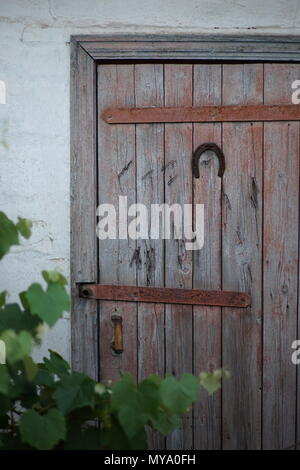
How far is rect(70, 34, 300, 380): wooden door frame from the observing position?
7.17ft

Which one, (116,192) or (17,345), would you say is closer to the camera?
(17,345)

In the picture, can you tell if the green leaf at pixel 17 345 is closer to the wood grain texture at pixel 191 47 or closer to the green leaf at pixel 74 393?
the green leaf at pixel 74 393

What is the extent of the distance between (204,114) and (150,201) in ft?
1.33

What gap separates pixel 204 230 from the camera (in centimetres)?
226

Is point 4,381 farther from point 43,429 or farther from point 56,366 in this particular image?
point 56,366

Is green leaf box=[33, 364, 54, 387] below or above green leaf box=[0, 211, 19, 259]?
below

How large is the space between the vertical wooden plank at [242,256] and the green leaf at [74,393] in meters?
0.87

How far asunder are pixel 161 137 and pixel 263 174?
0.43 meters

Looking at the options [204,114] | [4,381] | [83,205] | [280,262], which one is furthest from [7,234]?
[280,262]

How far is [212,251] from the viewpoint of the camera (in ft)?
7.42

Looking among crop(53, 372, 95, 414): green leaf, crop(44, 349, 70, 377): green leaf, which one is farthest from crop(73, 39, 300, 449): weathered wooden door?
crop(53, 372, 95, 414): green leaf

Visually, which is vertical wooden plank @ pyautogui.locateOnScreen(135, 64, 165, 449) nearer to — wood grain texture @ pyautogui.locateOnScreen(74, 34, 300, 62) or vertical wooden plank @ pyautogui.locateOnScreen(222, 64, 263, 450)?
wood grain texture @ pyautogui.locateOnScreen(74, 34, 300, 62)

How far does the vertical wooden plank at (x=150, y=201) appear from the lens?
2246 millimetres

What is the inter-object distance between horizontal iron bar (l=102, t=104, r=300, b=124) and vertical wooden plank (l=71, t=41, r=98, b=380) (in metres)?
0.10
